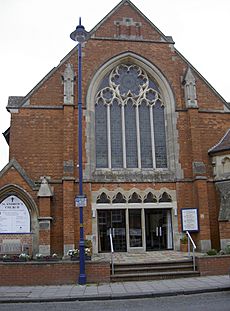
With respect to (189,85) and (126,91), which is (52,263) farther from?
(189,85)

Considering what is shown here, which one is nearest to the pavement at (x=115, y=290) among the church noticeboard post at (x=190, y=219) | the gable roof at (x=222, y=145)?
the church noticeboard post at (x=190, y=219)

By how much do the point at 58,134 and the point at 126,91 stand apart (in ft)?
15.0

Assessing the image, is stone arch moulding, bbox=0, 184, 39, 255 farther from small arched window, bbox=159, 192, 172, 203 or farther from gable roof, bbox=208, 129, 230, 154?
gable roof, bbox=208, 129, 230, 154

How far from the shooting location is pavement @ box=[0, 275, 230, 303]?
36.0 feet

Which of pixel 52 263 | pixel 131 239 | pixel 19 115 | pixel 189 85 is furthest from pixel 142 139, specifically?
pixel 52 263

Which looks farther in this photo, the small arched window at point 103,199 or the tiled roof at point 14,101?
the tiled roof at point 14,101

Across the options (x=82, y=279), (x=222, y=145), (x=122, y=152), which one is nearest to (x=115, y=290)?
(x=82, y=279)

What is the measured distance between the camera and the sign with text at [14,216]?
17531 mm

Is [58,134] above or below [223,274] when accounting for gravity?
above

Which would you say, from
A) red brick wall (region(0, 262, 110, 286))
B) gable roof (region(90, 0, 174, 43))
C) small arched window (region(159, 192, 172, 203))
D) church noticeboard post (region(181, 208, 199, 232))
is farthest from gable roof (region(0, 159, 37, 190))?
gable roof (region(90, 0, 174, 43))

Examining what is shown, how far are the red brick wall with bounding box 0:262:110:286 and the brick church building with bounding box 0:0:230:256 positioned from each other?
4.06 m

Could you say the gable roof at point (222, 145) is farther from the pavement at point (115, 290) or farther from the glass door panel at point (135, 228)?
the pavement at point (115, 290)

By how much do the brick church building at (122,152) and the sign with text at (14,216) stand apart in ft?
0.15

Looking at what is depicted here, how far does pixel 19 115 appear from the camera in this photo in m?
19.7
